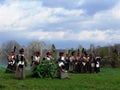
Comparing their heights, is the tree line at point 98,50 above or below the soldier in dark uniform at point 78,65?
above

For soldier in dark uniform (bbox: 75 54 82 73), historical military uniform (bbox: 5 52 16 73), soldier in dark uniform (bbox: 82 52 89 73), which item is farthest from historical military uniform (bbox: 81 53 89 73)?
historical military uniform (bbox: 5 52 16 73)

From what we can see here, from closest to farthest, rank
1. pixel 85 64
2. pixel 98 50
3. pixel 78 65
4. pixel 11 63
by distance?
pixel 11 63
pixel 85 64
pixel 78 65
pixel 98 50

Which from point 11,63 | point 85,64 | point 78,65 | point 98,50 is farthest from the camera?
point 98,50

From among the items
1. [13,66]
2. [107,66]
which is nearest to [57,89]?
[13,66]

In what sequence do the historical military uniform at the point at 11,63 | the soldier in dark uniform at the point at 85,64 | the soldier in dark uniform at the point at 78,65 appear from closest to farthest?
the historical military uniform at the point at 11,63 → the soldier in dark uniform at the point at 85,64 → the soldier in dark uniform at the point at 78,65

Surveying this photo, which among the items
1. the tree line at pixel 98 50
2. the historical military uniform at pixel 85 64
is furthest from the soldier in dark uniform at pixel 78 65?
the tree line at pixel 98 50

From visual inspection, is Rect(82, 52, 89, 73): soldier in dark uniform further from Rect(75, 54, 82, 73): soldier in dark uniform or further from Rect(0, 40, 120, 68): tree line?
Rect(0, 40, 120, 68): tree line

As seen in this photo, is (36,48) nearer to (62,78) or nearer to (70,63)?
(70,63)

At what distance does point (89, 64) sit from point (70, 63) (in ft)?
5.78

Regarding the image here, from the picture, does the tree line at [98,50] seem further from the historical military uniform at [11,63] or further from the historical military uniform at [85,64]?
the historical military uniform at [11,63]

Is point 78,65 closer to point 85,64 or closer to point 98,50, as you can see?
point 85,64

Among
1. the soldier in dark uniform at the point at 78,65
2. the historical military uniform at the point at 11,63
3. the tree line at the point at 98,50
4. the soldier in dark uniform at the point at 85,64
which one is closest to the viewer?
the historical military uniform at the point at 11,63

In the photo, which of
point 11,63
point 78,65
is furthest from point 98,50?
point 11,63

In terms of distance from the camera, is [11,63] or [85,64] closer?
[11,63]
